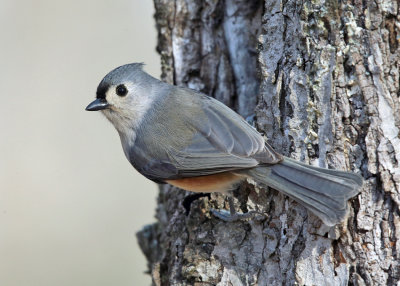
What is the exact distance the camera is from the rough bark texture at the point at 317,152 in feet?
9.85

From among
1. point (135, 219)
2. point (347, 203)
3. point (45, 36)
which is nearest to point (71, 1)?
point (45, 36)

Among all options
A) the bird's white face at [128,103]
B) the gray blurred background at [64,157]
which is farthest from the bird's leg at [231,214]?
the gray blurred background at [64,157]

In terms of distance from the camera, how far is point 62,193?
6535mm

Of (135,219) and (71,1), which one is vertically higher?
(71,1)

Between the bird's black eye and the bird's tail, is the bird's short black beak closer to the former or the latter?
the bird's black eye

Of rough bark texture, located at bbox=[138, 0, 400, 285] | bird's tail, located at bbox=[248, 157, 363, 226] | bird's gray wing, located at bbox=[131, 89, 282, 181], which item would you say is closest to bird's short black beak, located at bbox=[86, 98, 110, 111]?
bird's gray wing, located at bbox=[131, 89, 282, 181]

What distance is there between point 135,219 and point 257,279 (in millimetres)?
3430

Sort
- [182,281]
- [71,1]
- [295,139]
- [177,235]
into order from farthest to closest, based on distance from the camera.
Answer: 1. [71,1]
2. [177,235]
3. [182,281]
4. [295,139]

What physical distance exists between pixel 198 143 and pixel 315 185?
0.85 metres

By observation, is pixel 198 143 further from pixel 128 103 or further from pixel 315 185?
pixel 315 185

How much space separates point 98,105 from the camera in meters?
3.95

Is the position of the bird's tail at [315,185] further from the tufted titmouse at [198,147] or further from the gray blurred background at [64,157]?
the gray blurred background at [64,157]

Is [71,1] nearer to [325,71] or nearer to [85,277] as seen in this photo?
[85,277]

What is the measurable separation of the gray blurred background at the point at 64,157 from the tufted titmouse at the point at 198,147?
2625mm
